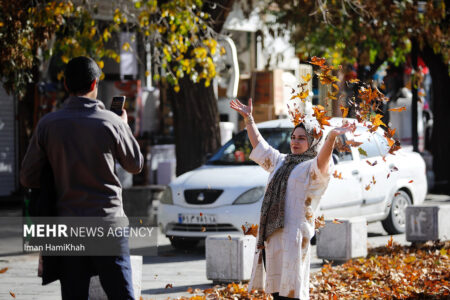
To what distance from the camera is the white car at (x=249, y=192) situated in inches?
463

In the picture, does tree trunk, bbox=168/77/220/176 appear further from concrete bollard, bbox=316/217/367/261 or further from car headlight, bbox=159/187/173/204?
concrete bollard, bbox=316/217/367/261

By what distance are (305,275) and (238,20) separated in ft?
69.2

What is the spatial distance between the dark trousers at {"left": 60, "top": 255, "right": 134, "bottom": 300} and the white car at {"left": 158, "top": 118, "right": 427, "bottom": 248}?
6121 mm

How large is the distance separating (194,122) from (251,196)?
3.79 m

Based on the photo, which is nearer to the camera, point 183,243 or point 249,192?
point 249,192

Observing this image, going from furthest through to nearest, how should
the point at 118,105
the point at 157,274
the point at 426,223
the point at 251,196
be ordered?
the point at 426,223 → the point at 251,196 → the point at 157,274 → the point at 118,105

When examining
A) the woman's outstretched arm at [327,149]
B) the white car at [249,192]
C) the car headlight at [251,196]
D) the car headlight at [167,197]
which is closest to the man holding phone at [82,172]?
the woman's outstretched arm at [327,149]

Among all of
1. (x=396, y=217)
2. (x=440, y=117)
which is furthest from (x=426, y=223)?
(x=440, y=117)

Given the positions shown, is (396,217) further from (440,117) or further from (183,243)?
(440,117)

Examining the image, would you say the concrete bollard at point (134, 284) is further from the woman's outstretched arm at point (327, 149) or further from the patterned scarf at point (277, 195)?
the woman's outstretched arm at point (327, 149)

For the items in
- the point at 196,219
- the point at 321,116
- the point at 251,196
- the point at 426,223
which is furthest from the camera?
the point at 426,223

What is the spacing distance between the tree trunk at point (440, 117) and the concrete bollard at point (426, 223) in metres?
10.5

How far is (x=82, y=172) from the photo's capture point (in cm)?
475

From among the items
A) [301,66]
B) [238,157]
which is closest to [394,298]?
[238,157]
